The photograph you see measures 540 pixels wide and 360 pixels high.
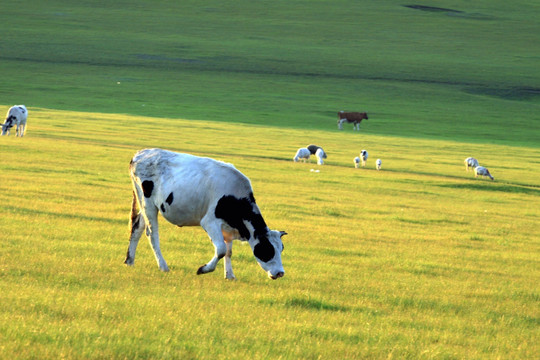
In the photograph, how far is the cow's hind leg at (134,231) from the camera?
468 inches

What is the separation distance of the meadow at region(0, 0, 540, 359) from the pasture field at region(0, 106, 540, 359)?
0.04m

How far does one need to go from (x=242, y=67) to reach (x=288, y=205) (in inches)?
3821

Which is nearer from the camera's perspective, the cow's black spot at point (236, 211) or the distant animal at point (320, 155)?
the cow's black spot at point (236, 211)

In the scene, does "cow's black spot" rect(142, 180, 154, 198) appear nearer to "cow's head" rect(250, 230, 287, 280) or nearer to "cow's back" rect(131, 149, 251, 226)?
"cow's back" rect(131, 149, 251, 226)

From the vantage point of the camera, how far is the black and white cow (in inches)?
428

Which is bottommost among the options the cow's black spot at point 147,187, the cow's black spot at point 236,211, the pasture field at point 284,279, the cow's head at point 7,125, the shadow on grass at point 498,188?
the pasture field at point 284,279

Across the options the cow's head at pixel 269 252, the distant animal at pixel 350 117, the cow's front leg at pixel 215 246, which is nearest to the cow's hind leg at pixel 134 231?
the cow's front leg at pixel 215 246

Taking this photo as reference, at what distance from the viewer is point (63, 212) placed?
16.8 metres

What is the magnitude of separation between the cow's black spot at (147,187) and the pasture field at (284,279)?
3.66 feet

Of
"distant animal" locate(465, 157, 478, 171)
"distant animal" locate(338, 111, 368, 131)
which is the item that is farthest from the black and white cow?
"distant animal" locate(338, 111, 368, 131)

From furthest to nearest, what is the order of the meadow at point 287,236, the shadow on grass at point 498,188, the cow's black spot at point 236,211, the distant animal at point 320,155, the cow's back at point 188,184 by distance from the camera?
the distant animal at point 320,155, the shadow on grass at point 498,188, the cow's back at point 188,184, the cow's black spot at point 236,211, the meadow at point 287,236

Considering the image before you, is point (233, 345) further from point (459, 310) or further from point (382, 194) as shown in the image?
point (382, 194)

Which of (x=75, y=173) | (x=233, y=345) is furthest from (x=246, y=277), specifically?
(x=75, y=173)

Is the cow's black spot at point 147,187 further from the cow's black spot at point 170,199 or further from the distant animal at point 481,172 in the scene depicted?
the distant animal at point 481,172
